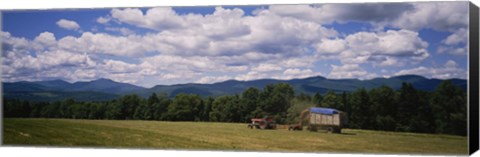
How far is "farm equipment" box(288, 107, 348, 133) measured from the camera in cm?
2233

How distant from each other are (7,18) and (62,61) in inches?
78.5

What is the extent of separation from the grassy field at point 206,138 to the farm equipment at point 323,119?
0.17 m

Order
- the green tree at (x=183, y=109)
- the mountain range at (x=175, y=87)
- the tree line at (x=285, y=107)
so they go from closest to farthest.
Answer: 1. the tree line at (x=285, y=107)
2. the mountain range at (x=175, y=87)
3. the green tree at (x=183, y=109)

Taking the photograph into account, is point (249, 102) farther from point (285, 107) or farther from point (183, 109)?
point (183, 109)

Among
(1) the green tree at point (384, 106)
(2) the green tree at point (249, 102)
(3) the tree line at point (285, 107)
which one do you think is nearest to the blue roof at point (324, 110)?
(3) the tree line at point (285, 107)

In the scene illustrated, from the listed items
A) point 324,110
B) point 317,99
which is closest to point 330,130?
point 324,110

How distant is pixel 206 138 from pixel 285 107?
2284 mm

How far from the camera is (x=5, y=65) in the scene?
24.4 metres

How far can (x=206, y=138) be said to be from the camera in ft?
75.5

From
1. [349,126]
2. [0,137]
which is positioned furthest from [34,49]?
[349,126]

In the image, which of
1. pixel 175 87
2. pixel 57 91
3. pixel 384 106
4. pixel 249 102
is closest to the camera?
pixel 384 106

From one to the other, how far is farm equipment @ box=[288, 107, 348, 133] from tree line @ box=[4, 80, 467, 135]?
137 millimetres

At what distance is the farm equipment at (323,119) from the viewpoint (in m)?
22.3

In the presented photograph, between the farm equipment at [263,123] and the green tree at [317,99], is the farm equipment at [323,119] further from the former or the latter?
the farm equipment at [263,123]
